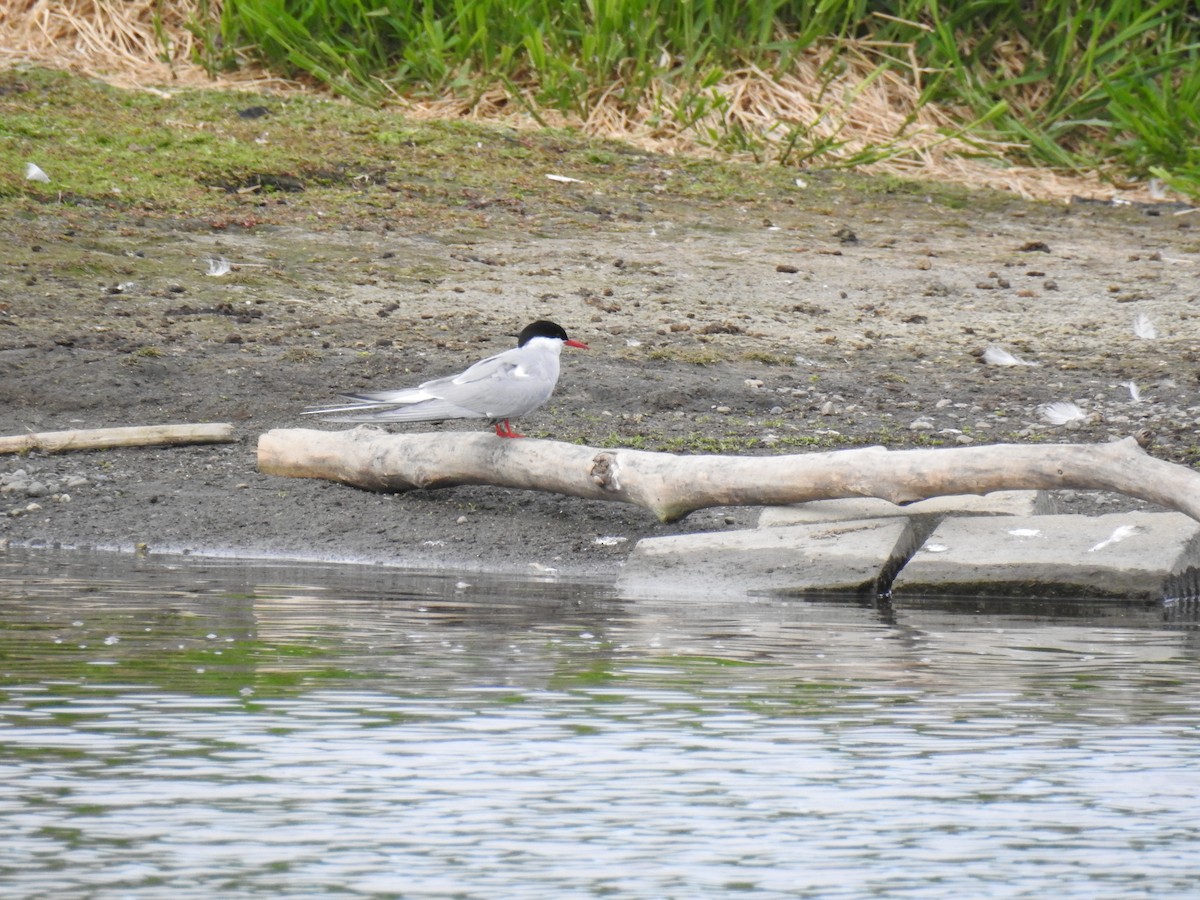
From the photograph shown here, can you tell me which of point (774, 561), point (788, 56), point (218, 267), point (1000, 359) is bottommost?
point (774, 561)

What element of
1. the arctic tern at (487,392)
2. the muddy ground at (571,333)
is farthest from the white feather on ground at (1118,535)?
the arctic tern at (487,392)

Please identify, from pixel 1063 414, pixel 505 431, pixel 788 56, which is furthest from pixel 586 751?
pixel 788 56

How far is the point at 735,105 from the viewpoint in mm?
15008

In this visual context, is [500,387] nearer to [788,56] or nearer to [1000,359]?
[1000,359]

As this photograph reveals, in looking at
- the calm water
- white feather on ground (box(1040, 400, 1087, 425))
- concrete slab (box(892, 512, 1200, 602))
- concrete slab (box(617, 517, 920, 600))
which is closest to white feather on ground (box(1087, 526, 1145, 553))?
concrete slab (box(892, 512, 1200, 602))

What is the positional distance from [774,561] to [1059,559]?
997mm

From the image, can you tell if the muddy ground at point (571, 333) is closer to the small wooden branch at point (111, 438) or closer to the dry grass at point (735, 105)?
the small wooden branch at point (111, 438)

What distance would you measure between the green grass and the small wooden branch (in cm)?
630

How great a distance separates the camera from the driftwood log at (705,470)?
6.95 m

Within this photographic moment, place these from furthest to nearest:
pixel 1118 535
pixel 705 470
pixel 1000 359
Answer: pixel 1000 359, pixel 705 470, pixel 1118 535

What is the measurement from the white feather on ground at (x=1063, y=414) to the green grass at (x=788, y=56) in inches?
208

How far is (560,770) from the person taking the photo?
440cm

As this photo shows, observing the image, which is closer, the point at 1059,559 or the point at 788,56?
the point at 1059,559

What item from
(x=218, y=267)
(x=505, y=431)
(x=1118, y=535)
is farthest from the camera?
(x=218, y=267)
